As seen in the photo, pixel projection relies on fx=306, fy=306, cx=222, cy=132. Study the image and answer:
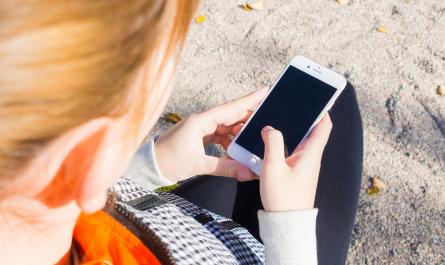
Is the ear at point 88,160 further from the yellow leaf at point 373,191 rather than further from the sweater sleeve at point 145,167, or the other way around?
the yellow leaf at point 373,191

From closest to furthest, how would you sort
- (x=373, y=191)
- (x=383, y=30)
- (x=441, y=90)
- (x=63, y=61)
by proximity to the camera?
(x=63, y=61)
(x=373, y=191)
(x=441, y=90)
(x=383, y=30)

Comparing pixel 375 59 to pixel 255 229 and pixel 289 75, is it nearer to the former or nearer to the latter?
pixel 289 75

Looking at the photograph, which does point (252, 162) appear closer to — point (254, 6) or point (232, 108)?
point (232, 108)

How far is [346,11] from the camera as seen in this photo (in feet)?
8.09

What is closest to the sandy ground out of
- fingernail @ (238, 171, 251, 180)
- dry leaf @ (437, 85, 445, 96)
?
dry leaf @ (437, 85, 445, 96)

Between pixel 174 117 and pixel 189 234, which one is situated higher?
pixel 189 234

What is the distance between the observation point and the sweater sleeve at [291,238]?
1040mm

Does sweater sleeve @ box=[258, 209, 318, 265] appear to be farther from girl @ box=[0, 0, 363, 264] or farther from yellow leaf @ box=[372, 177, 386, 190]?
yellow leaf @ box=[372, 177, 386, 190]

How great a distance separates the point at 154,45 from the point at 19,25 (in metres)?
0.18

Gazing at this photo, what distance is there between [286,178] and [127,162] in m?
A: 0.63

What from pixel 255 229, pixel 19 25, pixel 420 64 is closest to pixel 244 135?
pixel 255 229

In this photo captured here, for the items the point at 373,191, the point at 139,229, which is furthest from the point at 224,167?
the point at 373,191

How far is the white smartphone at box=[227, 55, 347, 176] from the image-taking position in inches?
52.6

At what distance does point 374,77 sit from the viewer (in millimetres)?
2213
